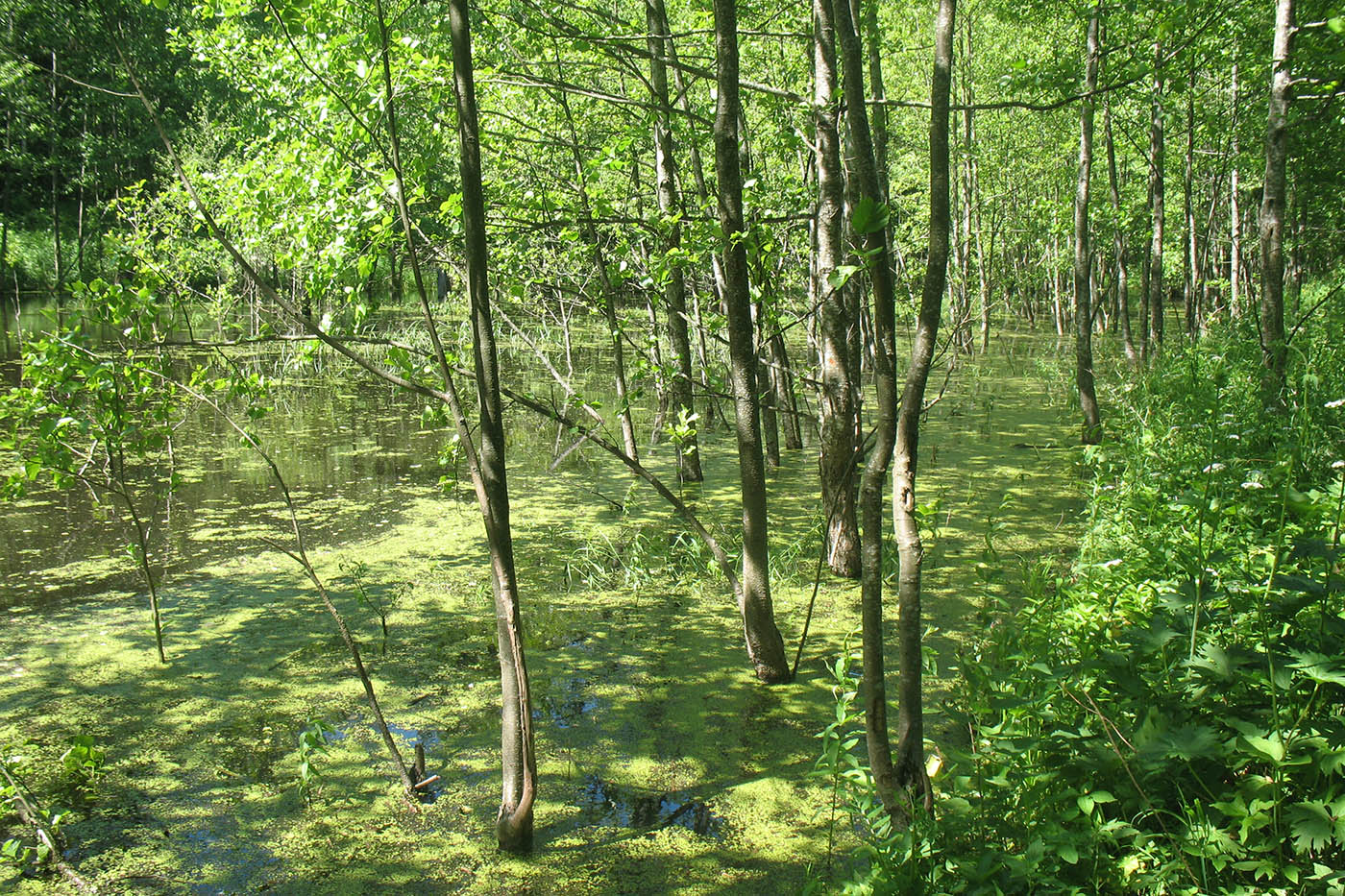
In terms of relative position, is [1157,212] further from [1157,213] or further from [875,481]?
[875,481]

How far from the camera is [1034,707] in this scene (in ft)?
7.50

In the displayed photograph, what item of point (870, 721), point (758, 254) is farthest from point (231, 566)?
point (870, 721)

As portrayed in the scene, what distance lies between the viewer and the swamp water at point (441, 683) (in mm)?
3062

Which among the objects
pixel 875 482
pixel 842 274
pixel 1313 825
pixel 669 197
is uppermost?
pixel 669 197

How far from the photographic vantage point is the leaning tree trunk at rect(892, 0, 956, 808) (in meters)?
2.43

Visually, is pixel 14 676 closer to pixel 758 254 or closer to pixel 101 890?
pixel 101 890

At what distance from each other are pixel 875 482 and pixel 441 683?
2.62m

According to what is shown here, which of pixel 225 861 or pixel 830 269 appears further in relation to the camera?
pixel 830 269

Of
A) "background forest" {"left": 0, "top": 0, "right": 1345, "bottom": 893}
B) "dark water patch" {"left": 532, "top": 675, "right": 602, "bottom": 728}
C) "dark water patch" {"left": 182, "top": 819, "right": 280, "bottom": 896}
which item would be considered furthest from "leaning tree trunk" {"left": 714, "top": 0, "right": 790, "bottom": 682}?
"dark water patch" {"left": 182, "top": 819, "right": 280, "bottom": 896}

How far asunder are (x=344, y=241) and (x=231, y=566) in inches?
132

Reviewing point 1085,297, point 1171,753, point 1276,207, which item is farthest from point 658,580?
point 1085,297

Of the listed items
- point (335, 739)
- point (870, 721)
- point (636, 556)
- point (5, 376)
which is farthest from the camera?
point (5, 376)

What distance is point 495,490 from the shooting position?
2994 mm

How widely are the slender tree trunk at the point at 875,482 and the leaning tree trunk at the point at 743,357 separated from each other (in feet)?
2.77
